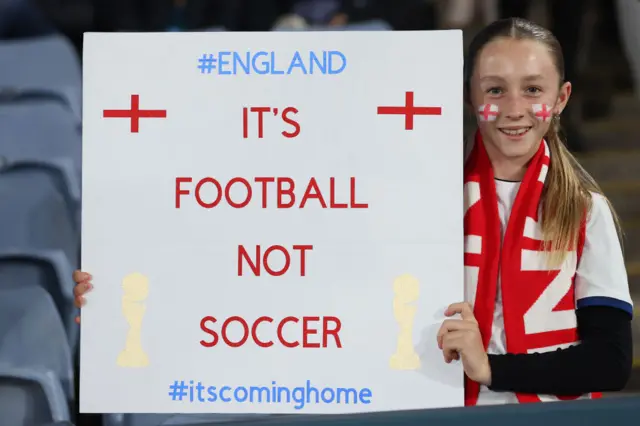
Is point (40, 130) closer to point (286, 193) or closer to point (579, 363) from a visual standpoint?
point (286, 193)

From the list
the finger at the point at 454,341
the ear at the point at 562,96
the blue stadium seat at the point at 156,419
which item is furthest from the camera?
the blue stadium seat at the point at 156,419

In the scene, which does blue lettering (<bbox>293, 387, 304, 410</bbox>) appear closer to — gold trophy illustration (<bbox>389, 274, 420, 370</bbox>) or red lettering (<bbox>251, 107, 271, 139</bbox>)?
gold trophy illustration (<bbox>389, 274, 420, 370</bbox>)

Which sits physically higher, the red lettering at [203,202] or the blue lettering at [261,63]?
the blue lettering at [261,63]

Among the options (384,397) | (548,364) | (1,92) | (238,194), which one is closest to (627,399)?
(548,364)

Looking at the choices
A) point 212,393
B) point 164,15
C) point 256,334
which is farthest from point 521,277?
point 164,15

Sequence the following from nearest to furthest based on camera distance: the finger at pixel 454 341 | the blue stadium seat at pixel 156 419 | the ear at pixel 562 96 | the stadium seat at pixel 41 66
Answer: the finger at pixel 454 341 < the ear at pixel 562 96 < the blue stadium seat at pixel 156 419 < the stadium seat at pixel 41 66

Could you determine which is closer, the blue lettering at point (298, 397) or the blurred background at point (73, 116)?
the blue lettering at point (298, 397)

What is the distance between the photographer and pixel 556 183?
5.08ft

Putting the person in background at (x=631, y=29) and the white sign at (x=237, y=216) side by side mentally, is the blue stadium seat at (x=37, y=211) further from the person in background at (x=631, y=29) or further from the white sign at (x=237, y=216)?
the person in background at (x=631, y=29)

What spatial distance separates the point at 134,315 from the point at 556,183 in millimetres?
768

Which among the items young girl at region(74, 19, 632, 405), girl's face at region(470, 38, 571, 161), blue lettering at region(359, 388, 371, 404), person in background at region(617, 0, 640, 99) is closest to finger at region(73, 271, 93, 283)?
young girl at region(74, 19, 632, 405)

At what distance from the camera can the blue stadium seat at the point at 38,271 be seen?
1.89m

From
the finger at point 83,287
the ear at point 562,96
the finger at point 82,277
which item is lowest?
the finger at point 83,287

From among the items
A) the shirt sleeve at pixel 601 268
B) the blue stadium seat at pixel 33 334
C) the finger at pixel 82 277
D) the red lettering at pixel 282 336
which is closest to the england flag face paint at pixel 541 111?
the shirt sleeve at pixel 601 268
